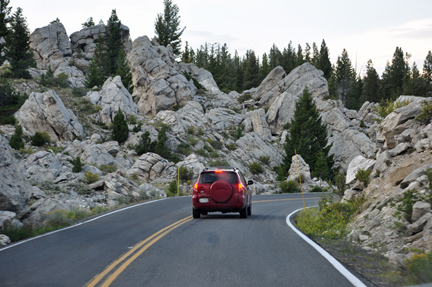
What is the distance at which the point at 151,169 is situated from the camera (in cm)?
3594

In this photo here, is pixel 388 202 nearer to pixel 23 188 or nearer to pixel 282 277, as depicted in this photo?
pixel 282 277

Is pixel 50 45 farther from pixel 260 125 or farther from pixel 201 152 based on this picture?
pixel 201 152

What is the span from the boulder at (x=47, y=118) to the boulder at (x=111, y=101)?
710 cm


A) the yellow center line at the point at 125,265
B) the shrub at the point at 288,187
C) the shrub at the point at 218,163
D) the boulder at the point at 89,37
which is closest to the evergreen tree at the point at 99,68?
the boulder at the point at 89,37

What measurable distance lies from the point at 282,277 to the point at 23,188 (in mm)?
11493

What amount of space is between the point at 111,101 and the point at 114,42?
100 feet

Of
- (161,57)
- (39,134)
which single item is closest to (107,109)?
(39,134)

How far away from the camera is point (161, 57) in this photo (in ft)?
236

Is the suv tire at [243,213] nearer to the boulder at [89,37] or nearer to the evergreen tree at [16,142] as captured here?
the evergreen tree at [16,142]

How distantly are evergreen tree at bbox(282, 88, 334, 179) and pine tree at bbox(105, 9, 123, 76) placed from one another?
33.1 meters

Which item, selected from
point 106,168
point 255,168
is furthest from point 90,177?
point 255,168

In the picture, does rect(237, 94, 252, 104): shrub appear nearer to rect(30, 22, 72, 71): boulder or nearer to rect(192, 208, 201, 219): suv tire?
rect(30, 22, 72, 71): boulder

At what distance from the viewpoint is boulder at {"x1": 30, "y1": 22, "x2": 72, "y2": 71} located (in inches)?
3004

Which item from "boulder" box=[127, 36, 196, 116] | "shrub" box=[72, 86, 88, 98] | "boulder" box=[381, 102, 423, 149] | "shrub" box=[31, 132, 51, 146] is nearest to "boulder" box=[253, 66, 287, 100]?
"boulder" box=[127, 36, 196, 116]
